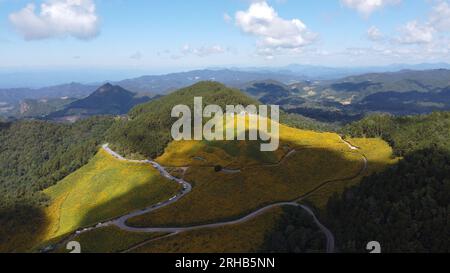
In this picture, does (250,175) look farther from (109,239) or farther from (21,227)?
(21,227)

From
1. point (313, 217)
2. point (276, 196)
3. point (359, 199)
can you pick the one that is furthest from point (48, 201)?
point (359, 199)

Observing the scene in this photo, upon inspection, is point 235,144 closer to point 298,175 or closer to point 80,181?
point 298,175

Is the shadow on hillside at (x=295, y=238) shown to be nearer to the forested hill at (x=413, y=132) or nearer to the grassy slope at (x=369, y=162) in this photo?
the grassy slope at (x=369, y=162)

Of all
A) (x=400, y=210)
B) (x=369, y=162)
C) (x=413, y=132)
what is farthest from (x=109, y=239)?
(x=413, y=132)

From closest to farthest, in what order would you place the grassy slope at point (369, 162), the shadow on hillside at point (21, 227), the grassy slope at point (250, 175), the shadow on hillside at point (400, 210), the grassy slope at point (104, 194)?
the shadow on hillside at point (400, 210)
the grassy slope at point (250, 175)
the grassy slope at point (369, 162)
the shadow on hillside at point (21, 227)
the grassy slope at point (104, 194)

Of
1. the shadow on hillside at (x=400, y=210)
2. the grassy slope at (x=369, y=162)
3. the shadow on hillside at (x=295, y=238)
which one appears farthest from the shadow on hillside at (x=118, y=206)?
the shadow on hillside at (x=400, y=210)

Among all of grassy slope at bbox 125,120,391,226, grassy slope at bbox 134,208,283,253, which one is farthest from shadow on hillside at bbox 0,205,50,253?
grassy slope at bbox 134,208,283,253

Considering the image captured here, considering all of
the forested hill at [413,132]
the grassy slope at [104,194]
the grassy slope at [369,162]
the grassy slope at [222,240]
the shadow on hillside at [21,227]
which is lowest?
the shadow on hillside at [21,227]
